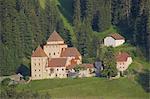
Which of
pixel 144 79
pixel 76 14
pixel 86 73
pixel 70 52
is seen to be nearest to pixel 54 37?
pixel 70 52

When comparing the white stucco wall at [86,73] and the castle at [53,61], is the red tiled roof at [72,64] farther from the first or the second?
the white stucco wall at [86,73]

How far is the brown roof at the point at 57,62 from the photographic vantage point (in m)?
123

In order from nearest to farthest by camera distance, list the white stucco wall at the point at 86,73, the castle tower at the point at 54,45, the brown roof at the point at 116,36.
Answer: the white stucco wall at the point at 86,73 < the castle tower at the point at 54,45 < the brown roof at the point at 116,36

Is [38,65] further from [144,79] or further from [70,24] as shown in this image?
[70,24]

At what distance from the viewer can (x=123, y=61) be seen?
12206cm

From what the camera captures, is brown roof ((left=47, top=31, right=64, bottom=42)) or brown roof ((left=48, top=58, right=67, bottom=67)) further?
brown roof ((left=47, top=31, right=64, bottom=42))

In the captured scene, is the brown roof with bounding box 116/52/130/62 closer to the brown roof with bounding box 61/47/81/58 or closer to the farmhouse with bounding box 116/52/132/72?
the farmhouse with bounding box 116/52/132/72

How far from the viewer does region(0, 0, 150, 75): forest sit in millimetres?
129375

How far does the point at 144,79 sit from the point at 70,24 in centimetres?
3396

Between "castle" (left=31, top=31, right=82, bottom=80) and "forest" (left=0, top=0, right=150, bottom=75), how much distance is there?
3369 millimetres

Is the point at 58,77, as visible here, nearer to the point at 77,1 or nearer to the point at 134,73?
the point at 134,73

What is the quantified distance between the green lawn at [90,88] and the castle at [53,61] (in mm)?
4657

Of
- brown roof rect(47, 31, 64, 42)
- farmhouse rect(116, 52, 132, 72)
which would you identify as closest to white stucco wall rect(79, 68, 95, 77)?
farmhouse rect(116, 52, 132, 72)

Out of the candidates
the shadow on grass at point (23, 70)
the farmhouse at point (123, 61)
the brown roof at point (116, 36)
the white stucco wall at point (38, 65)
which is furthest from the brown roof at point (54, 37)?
the brown roof at point (116, 36)
